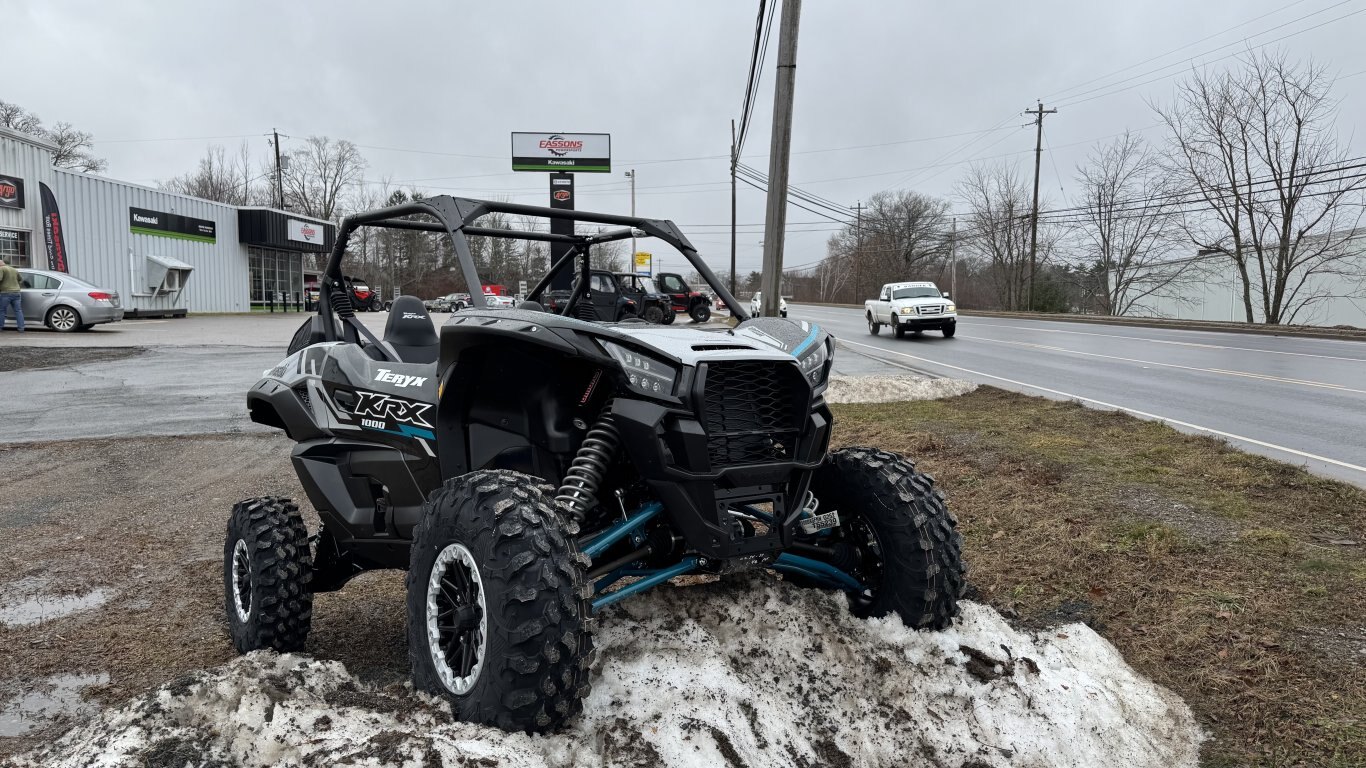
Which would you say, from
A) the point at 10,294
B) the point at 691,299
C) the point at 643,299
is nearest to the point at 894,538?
the point at 643,299

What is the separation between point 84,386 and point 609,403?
40.4ft

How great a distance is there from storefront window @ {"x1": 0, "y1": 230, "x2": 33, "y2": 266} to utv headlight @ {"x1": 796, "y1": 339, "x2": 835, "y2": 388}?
3305 centimetres

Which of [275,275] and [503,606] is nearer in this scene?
[503,606]

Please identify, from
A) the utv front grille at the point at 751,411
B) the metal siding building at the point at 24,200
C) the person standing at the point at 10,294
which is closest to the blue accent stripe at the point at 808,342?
the utv front grille at the point at 751,411

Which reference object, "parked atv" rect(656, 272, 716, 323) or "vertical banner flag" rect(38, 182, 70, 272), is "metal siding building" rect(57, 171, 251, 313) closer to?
"vertical banner flag" rect(38, 182, 70, 272)

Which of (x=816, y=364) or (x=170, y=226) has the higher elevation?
(x=170, y=226)

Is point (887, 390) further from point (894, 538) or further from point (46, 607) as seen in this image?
point (46, 607)

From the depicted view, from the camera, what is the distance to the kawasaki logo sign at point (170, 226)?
3484 cm

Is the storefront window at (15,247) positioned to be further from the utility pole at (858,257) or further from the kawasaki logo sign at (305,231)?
the utility pole at (858,257)

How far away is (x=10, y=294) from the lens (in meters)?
20.3

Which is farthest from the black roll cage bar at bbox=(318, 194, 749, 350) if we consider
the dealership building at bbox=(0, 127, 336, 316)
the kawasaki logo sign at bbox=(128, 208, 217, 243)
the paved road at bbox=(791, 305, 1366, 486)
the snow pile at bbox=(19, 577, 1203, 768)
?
the kawasaki logo sign at bbox=(128, 208, 217, 243)

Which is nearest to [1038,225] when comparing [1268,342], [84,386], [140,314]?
[1268,342]

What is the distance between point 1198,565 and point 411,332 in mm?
4022

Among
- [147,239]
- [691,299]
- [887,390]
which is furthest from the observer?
[147,239]
